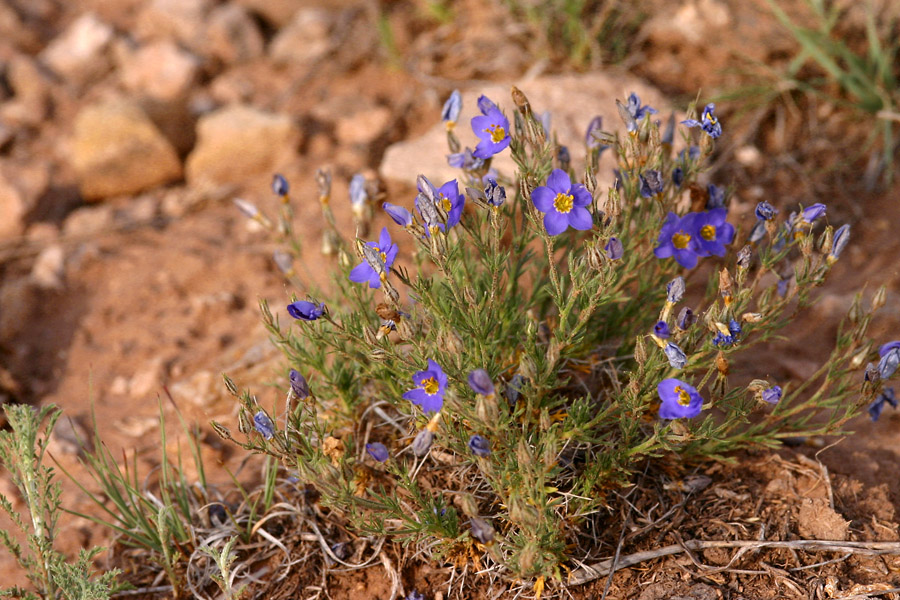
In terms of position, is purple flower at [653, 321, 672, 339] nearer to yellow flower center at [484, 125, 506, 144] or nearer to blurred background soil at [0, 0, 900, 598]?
yellow flower center at [484, 125, 506, 144]

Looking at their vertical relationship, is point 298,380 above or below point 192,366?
above

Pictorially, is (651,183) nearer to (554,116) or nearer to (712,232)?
(712,232)

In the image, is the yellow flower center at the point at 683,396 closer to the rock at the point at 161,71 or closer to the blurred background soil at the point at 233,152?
the blurred background soil at the point at 233,152

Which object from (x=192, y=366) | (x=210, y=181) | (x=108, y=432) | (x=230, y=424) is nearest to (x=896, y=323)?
(x=230, y=424)

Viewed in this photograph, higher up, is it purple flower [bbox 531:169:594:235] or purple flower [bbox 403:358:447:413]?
purple flower [bbox 531:169:594:235]

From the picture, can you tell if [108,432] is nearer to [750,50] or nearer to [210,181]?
[210,181]

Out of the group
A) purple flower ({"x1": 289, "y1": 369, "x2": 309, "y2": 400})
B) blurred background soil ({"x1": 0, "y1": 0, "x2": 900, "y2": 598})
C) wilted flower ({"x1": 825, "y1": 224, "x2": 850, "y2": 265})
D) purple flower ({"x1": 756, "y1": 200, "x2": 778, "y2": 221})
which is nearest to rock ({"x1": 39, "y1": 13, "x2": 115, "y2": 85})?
blurred background soil ({"x1": 0, "y1": 0, "x2": 900, "y2": 598})

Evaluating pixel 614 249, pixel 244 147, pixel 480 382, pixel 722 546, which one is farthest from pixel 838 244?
pixel 244 147
